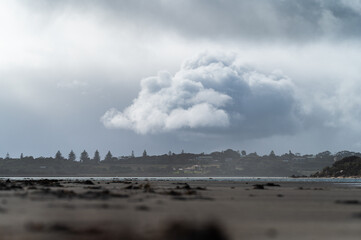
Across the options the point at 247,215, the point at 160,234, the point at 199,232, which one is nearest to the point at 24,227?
the point at 160,234

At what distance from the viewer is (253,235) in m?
16.3

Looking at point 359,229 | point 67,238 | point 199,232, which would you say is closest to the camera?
point 67,238

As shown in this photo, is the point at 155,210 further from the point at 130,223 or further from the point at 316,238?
the point at 316,238

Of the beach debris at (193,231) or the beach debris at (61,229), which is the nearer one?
the beach debris at (193,231)

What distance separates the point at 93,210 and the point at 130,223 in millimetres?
6312

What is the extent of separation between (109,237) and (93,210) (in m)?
9.86

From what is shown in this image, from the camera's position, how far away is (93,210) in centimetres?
2498

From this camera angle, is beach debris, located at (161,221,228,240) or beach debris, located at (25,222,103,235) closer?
beach debris, located at (161,221,228,240)

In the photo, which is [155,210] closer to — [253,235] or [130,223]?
[130,223]

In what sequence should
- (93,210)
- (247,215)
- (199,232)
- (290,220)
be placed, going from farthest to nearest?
(93,210) → (247,215) → (290,220) → (199,232)

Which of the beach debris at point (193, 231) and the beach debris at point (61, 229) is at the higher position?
the beach debris at point (61, 229)

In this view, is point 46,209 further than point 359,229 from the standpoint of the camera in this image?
Yes

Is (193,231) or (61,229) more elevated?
(61,229)

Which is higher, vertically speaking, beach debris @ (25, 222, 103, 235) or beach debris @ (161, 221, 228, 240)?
beach debris @ (25, 222, 103, 235)
